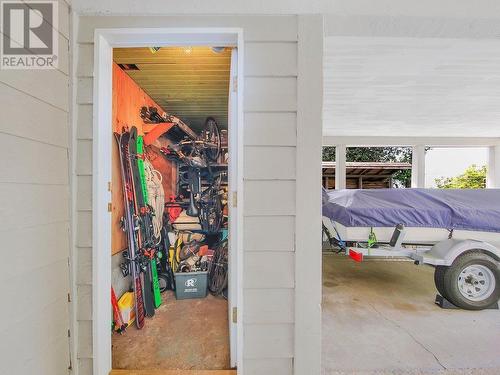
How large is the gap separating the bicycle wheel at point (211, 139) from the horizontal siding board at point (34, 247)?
2606mm

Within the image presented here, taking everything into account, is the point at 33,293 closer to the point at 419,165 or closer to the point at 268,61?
the point at 268,61

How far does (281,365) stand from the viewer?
1.49m

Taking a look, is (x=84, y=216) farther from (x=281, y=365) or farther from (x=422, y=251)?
(x=422, y=251)

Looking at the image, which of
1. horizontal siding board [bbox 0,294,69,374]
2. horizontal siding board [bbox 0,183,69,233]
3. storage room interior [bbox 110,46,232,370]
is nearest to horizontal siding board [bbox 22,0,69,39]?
storage room interior [bbox 110,46,232,370]

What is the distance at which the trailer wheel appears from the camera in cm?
269

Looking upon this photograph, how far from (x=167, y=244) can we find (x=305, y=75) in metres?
2.63

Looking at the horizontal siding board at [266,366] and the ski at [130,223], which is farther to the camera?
the ski at [130,223]

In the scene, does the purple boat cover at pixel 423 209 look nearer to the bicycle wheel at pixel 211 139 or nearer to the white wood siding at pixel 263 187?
the white wood siding at pixel 263 187

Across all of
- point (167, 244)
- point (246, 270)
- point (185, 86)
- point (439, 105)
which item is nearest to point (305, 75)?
point (246, 270)

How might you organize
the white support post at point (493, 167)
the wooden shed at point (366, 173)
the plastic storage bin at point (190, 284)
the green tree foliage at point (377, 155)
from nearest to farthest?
the plastic storage bin at point (190, 284)
the white support post at point (493, 167)
the wooden shed at point (366, 173)
the green tree foliage at point (377, 155)

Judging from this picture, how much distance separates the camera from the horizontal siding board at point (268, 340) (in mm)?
1486

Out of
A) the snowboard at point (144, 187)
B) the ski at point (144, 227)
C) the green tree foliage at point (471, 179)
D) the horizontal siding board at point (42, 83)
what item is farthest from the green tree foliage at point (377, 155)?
the horizontal siding board at point (42, 83)

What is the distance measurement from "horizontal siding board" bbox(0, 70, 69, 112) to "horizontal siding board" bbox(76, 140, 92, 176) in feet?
0.72

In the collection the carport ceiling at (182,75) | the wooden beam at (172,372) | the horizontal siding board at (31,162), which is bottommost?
the wooden beam at (172,372)
